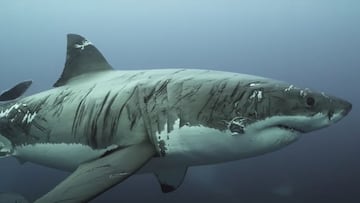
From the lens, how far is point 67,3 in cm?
4822

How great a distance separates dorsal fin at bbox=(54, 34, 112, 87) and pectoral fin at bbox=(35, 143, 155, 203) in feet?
5.17

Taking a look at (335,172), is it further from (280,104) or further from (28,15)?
(28,15)

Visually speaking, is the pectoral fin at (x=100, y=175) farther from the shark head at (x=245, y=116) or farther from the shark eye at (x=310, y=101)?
the shark eye at (x=310, y=101)

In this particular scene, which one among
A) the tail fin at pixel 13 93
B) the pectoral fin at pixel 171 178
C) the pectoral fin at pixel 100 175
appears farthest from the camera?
the tail fin at pixel 13 93

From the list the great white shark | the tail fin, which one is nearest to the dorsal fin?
the great white shark

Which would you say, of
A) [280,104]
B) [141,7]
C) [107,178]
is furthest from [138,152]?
[141,7]

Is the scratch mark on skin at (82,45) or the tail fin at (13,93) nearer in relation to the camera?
the scratch mark on skin at (82,45)

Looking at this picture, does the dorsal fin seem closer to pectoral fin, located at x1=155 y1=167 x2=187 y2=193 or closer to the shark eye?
pectoral fin, located at x1=155 y1=167 x2=187 y2=193

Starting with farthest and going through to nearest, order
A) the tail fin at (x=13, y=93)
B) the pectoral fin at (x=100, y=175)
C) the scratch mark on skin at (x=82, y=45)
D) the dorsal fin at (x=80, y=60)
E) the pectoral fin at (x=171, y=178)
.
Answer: the tail fin at (x=13, y=93), the scratch mark on skin at (x=82, y=45), the dorsal fin at (x=80, y=60), the pectoral fin at (x=171, y=178), the pectoral fin at (x=100, y=175)

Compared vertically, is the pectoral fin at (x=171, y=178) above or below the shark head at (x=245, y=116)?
below

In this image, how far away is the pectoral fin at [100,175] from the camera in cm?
223

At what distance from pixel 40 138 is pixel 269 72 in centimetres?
4756

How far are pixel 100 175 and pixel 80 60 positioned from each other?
2.06 m

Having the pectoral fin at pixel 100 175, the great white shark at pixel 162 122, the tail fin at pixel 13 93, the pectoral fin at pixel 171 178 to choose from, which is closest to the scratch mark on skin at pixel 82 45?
the great white shark at pixel 162 122
